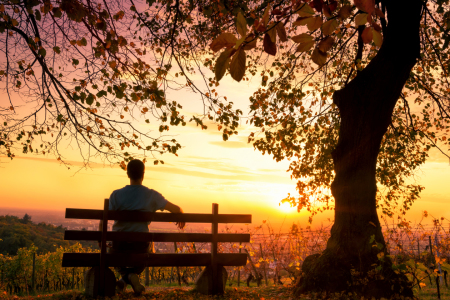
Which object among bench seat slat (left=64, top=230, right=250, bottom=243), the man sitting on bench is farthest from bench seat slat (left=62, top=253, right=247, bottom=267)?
bench seat slat (left=64, top=230, right=250, bottom=243)

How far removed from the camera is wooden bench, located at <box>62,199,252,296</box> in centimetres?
531

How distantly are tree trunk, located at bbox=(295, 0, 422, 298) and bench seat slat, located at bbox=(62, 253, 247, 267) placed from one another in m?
1.49

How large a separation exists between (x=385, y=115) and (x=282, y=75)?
15.1 feet

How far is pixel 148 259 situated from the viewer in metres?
5.52

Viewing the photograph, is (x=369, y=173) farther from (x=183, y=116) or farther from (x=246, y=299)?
(x=183, y=116)

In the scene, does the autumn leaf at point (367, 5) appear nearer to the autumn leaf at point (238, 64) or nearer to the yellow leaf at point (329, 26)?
the yellow leaf at point (329, 26)

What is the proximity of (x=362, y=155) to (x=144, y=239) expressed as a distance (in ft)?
14.1

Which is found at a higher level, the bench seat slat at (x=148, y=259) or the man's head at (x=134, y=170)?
the man's head at (x=134, y=170)

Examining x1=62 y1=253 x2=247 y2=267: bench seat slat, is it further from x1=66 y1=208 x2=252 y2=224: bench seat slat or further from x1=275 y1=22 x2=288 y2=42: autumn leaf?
x1=275 y1=22 x2=288 y2=42: autumn leaf

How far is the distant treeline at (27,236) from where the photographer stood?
26922mm

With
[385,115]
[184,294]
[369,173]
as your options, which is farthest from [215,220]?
[385,115]

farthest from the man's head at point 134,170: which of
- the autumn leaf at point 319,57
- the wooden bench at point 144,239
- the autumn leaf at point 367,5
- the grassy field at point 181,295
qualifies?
the autumn leaf at point 367,5

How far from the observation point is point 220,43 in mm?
1519

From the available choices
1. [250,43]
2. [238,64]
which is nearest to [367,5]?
[250,43]
